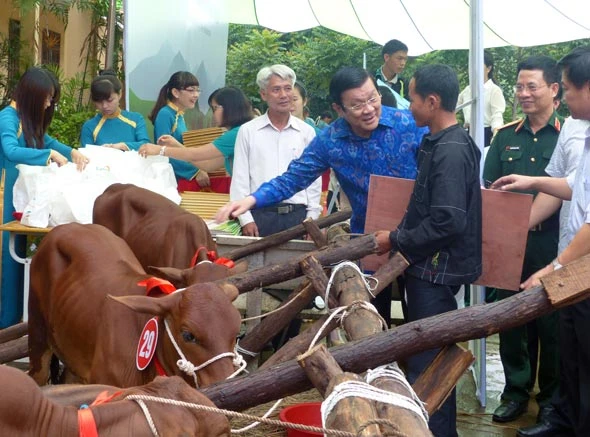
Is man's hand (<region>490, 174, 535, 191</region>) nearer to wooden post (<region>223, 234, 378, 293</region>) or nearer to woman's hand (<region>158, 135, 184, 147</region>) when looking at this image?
wooden post (<region>223, 234, 378, 293</region>)

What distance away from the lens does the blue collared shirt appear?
5348mm

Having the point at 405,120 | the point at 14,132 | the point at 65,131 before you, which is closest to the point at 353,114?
the point at 405,120

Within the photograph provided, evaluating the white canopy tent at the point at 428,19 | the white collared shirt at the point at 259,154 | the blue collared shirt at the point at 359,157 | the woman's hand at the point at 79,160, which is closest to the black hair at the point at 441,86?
the blue collared shirt at the point at 359,157

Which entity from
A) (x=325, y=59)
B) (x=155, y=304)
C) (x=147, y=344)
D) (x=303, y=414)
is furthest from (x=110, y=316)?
(x=325, y=59)

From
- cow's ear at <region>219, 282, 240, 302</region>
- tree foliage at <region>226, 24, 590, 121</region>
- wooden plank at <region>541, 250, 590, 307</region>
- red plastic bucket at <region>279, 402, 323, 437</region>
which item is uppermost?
tree foliage at <region>226, 24, 590, 121</region>

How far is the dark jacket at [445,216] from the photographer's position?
14.4 feet

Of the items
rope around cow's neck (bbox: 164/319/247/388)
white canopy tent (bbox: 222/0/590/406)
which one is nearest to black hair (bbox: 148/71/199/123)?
white canopy tent (bbox: 222/0/590/406)

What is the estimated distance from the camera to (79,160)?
672 cm

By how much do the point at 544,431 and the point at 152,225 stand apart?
2871 mm

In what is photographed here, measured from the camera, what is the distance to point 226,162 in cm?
711

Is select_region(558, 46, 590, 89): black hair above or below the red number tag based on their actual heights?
above

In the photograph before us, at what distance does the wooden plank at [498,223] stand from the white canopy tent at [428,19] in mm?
6267

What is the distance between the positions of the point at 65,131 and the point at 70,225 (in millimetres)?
4688

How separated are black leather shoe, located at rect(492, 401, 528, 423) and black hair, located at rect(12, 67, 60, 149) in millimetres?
4096
